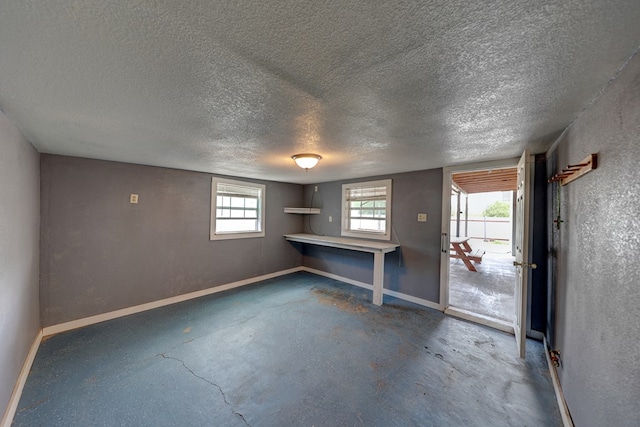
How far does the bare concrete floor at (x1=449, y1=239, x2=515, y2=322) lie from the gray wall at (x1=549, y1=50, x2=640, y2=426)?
1.84 metres

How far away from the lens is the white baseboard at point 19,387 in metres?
1.52

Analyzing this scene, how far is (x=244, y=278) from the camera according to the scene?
4418mm

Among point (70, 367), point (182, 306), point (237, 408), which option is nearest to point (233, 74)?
point (237, 408)

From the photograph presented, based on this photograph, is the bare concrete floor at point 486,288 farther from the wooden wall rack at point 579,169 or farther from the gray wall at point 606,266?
the wooden wall rack at point 579,169

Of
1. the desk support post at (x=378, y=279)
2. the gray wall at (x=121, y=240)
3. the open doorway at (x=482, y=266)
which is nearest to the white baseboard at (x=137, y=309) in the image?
the gray wall at (x=121, y=240)

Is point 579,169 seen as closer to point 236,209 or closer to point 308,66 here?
point 308,66

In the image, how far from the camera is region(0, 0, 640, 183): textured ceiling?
30.7 inches

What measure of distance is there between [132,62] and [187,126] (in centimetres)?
83

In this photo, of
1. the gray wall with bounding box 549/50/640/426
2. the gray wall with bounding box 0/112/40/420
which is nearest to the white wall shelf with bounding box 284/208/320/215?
the gray wall with bounding box 0/112/40/420

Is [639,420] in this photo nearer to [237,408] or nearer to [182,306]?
[237,408]

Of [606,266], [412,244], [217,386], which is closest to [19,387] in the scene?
[217,386]

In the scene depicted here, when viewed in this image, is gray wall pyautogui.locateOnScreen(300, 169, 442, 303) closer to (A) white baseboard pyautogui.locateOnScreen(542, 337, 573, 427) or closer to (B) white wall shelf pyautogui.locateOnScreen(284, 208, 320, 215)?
(B) white wall shelf pyautogui.locateOnScreen(284, 208, 320, 215)

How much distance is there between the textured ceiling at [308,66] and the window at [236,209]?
2110 millimetres

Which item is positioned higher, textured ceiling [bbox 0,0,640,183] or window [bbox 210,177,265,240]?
textured ceiling [bbox 0,0,640,183]
